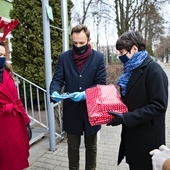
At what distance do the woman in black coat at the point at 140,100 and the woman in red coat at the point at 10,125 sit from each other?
1048mm

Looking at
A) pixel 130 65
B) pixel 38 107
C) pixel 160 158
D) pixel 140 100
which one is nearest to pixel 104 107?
pixel 140 100

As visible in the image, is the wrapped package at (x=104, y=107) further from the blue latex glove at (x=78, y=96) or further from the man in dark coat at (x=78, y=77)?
the man in dark coat at (x=78, y=77)

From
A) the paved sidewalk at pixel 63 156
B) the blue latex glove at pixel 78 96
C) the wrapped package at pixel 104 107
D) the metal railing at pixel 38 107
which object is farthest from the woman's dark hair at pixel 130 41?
the metal railing at pixel 38 107

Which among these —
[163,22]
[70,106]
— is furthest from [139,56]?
[163,22]

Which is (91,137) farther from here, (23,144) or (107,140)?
(107,140)

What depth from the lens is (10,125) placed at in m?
2.22

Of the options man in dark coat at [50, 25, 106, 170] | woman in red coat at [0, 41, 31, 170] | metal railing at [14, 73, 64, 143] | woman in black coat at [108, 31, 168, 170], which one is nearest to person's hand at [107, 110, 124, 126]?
woman in black coat at [108, 31, 168, 170]

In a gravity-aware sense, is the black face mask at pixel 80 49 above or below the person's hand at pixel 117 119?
above

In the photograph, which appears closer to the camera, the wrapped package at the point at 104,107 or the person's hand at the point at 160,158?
the person's hand at the point at 160,158

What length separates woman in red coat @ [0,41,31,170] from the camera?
2.18 meters

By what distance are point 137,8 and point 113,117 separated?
15.8 m

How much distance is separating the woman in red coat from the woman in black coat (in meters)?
1.05

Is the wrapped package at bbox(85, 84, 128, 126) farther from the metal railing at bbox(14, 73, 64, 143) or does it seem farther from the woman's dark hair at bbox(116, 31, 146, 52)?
the metal railing at bbox(14, 73, 64, 143)

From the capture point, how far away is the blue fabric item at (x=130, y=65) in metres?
1.78
